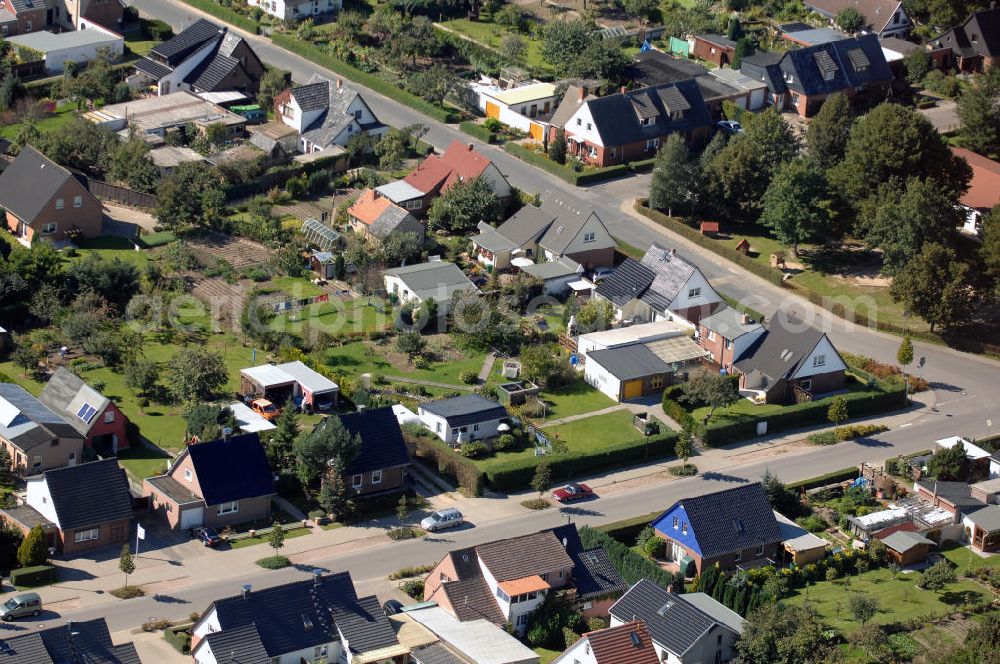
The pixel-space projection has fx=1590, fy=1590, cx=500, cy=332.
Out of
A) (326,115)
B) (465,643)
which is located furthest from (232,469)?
(326,115)

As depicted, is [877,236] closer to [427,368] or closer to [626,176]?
[626,176]

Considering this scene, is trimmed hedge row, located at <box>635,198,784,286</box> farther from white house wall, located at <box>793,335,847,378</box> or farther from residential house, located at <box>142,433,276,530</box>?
residential house, located at <box>142,433,276,530</box>

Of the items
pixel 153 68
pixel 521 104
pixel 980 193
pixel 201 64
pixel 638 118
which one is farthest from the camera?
pixel 201 64

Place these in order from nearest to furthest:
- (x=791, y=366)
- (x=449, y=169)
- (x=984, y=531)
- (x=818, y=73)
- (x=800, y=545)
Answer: (x=800, y=545) < (x=984, y=531) < (x=791, y=366) < (x=449, y=169) < (x=818, y=73)

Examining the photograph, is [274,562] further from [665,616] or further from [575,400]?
[575,400]

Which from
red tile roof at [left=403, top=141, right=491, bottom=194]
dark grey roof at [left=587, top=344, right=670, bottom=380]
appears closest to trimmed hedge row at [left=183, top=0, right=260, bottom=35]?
red tile roof at [left=403, top=141, right=491, bottom=194]

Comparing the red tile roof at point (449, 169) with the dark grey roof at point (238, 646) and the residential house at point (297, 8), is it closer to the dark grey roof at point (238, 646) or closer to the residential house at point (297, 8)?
the residential house at point (297, 8)
